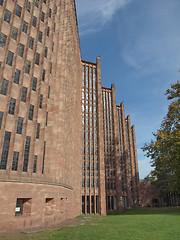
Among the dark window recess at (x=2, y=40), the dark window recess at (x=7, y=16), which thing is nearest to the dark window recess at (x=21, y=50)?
the dark window recess at (x=2, y=40)

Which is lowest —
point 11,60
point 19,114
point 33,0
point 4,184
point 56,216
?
point 56,216

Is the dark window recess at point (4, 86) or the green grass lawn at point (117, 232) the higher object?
the dark window recess at point (4, 86)

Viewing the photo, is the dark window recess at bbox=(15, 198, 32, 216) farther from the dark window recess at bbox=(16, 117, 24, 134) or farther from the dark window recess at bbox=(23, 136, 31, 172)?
the dark window recess at bbox=(16, 117, 24, 134)

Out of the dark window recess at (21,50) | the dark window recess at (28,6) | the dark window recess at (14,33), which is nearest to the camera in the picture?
the dark window recess at (14,33)

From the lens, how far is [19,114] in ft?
69.7

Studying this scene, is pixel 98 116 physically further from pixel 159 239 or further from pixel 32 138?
pixel 159 239

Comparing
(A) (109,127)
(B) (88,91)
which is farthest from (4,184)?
(A) (109,127)

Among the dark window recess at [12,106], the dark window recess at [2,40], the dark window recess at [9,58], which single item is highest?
the dark window recess at [2,40]

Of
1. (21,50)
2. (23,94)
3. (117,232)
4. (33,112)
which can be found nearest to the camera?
(117,232)

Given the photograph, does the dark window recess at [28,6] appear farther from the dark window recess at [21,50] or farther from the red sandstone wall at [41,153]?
the dark window recess at [21,50]

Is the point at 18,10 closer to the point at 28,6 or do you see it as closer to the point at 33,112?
the point at 28,6

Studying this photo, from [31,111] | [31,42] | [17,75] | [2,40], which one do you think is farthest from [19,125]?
[31,42]

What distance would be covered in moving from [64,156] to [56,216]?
8.08 metres

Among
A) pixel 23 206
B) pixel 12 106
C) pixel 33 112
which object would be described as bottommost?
pixel 23 206
